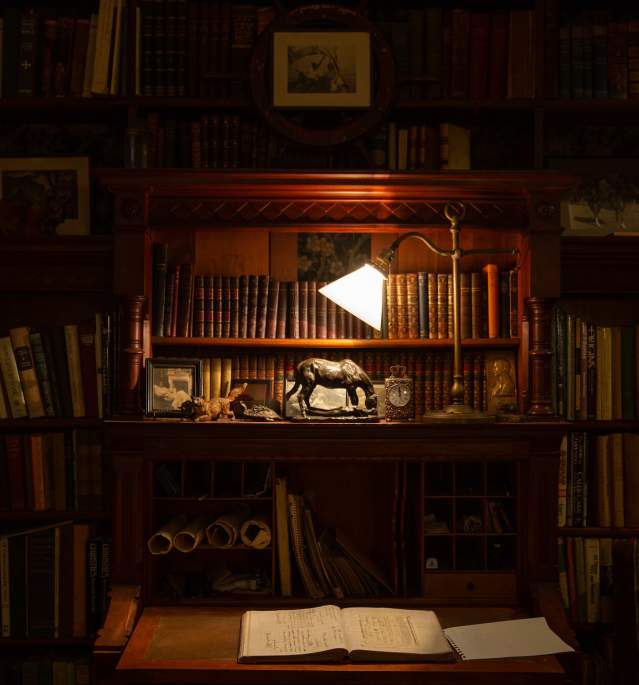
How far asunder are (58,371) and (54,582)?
67 cm

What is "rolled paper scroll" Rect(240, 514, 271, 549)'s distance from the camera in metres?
2.18

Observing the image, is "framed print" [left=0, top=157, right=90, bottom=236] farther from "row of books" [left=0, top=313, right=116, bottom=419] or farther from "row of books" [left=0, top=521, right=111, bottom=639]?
"row of books" [left=0, top=521, right=111, bottom=639]

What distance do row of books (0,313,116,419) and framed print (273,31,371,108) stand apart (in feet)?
3.07

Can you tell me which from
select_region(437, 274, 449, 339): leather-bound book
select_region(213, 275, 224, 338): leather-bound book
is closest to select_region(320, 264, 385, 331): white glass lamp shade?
select_region(437, 274, 449, 339): leather-bound book

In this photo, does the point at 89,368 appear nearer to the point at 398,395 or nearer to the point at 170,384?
the point at 170,384

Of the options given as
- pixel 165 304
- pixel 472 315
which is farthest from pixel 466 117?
pixel 165 304

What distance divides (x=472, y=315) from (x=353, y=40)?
0.96 m

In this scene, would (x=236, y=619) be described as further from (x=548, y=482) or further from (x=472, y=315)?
(x=472, y=315)

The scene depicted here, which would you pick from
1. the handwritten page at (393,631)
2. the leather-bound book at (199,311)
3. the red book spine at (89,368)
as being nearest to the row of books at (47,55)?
the leather-bound book at (199,311)

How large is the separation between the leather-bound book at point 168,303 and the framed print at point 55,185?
441 mm

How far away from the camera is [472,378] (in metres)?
2.44

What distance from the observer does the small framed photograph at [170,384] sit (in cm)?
224

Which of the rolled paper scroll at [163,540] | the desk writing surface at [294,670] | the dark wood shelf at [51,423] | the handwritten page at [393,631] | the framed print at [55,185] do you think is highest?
the framed print at [55,185]

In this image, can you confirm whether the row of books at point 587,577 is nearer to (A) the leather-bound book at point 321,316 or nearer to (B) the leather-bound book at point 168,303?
(A) the leather-bound book at point 321,316
